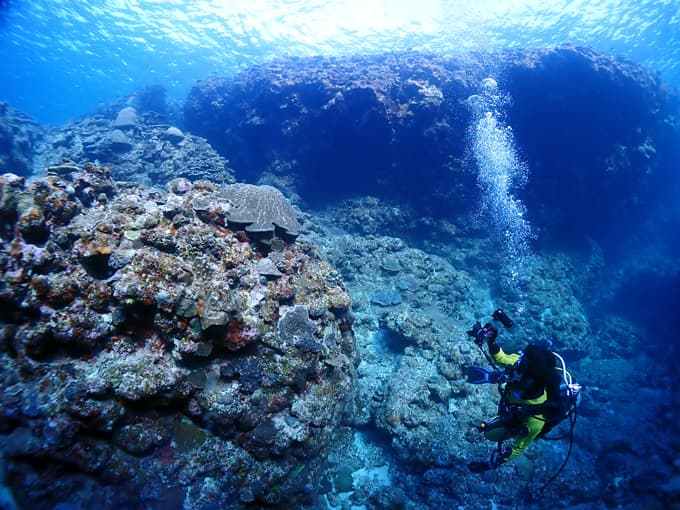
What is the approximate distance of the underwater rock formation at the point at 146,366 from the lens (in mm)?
3260

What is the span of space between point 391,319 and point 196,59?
38.6 metres

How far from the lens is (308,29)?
2388 centimetres

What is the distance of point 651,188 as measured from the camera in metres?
18.3

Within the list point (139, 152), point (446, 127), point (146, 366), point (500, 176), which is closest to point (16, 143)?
point (139, 152)

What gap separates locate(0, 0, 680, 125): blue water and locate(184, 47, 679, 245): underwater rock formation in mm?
6612

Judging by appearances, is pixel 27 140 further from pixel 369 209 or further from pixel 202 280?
pixel 202 280

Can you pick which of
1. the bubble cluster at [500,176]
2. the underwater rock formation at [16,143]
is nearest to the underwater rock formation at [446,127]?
the bubble cluster at [500,176]

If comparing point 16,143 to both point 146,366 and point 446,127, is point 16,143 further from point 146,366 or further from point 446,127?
point 446,127

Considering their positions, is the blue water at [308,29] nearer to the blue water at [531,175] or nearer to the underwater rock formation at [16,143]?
the blue water at [531,175]

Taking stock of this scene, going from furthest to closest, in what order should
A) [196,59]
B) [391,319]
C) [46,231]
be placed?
[196,59]
[391,319]
[46,231]

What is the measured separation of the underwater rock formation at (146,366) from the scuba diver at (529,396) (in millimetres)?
2725

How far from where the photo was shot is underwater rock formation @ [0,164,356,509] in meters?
3.26

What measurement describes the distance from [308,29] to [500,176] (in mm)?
19473

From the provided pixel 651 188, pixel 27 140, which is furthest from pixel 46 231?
pixel 651 188
